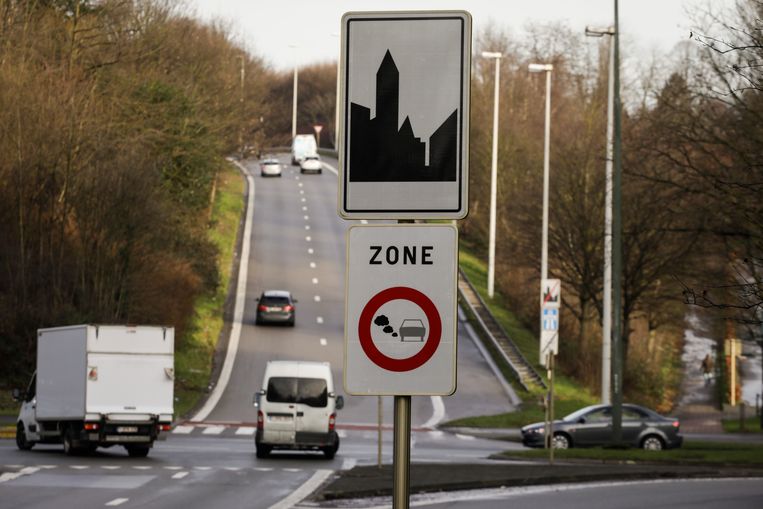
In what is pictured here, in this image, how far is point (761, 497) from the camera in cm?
2119

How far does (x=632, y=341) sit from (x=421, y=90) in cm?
5702

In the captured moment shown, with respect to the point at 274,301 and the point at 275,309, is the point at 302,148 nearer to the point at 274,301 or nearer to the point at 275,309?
the point at 274,301

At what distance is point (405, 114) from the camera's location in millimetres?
5289

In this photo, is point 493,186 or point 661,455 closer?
point 661,455

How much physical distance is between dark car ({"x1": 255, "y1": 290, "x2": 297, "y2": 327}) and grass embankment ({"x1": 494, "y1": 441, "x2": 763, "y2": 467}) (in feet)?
97.2

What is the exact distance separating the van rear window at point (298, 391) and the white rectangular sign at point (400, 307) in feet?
78.5

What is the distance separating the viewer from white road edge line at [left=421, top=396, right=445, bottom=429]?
142 ft

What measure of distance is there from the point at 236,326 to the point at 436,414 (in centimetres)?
1708

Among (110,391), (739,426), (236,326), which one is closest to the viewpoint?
(110,391)

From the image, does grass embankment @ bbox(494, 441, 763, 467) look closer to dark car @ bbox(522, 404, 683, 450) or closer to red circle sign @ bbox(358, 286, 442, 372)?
dark car @ bbox(522, 404, 683, 450)

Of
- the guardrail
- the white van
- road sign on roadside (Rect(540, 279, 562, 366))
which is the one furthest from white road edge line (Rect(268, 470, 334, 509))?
the guardrail

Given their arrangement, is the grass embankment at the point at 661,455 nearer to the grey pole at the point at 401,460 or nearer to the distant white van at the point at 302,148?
the grey pole at the point at 401,460

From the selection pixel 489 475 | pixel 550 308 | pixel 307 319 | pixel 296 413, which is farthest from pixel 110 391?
pixel 307 319

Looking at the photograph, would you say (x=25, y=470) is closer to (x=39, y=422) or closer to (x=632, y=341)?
(x=39, y=422)
